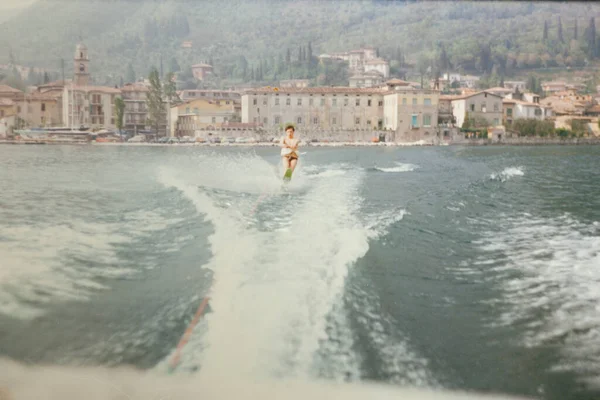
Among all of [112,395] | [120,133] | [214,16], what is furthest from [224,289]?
[214,16]

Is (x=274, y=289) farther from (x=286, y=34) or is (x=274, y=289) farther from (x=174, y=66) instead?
(x=286, y=34)

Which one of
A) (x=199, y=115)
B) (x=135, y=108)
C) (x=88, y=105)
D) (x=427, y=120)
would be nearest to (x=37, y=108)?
(x=88, y=105)

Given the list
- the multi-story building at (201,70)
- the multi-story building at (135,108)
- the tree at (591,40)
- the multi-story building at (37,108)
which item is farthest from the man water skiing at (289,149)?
the tree at (591,40)

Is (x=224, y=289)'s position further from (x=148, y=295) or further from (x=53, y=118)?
(x=53, y=118)

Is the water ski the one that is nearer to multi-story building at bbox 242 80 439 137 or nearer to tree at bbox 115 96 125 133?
tree at bbox 115 96 125 133

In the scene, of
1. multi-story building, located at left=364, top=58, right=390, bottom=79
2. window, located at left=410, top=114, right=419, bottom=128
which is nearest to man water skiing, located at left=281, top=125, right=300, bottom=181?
window, located at left=410, top=114, right=419, bottom=128
